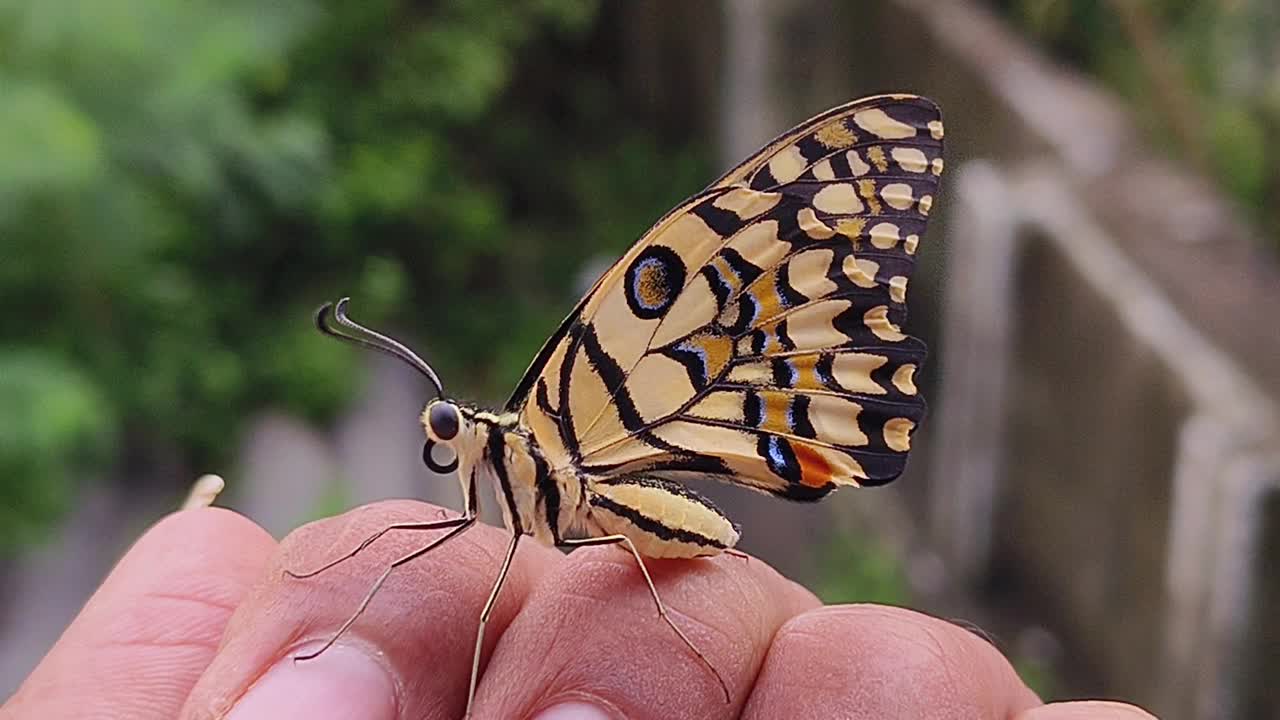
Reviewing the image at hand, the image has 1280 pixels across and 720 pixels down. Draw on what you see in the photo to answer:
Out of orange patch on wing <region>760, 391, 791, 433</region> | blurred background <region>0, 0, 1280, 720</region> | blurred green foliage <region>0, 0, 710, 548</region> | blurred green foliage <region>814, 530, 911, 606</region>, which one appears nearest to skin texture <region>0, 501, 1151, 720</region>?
orange patch on wing <region>760, 391, 791, 433</region>

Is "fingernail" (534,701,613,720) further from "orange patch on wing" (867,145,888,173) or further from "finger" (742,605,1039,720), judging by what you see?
"orange patch on wing" (867,145,888,173)

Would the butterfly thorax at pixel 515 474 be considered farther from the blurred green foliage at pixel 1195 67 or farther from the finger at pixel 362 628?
the blurred green foliage at pixel 1195 67

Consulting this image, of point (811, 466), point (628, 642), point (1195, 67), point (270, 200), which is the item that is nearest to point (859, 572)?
point (1195, 67)

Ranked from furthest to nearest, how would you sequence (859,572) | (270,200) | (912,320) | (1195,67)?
(270,200) → (1195,67) → (859,572) → (912,320)

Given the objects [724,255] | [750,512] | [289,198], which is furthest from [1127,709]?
[289,198]

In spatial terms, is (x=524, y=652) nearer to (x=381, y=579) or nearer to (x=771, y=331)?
(x=381, y=579)

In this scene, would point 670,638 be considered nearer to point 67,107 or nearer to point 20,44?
point 67,107
